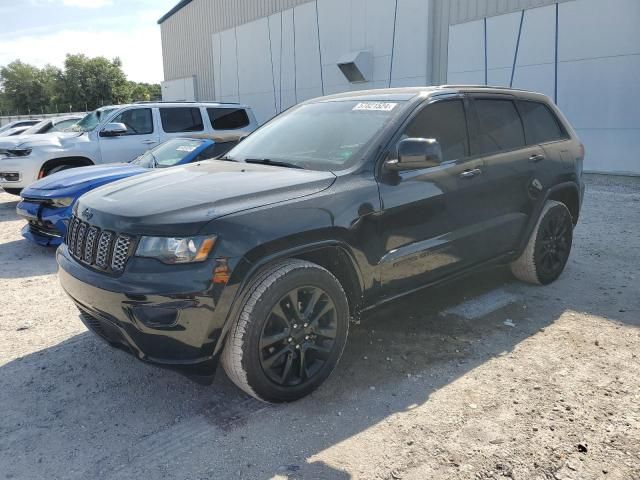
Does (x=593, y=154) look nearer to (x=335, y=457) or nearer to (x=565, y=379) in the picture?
(x=565, y=379)

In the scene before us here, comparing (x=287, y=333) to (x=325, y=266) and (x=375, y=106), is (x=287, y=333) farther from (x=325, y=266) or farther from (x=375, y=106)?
(x=375, y=106)

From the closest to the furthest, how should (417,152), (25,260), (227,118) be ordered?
(417,152) → (25,260) → (227,118)

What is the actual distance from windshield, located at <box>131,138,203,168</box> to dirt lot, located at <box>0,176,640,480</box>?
2868 mm

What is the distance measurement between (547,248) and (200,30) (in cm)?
2468

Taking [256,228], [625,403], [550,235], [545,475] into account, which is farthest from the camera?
[550,235]

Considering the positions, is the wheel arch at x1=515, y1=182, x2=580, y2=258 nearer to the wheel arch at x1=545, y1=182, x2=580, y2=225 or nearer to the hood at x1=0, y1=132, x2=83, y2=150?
the wheel arch at x1=545, y1=182, x2=580, y2=225

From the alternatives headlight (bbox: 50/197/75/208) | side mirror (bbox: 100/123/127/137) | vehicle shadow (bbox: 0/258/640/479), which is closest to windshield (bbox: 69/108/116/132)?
side mirror (bbox: 100/123/127/137)

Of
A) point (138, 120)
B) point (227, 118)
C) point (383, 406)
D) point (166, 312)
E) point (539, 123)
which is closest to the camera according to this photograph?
point (166, 312)

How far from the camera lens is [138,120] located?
979 centimetres

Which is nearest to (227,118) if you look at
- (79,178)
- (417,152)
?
(79,178)

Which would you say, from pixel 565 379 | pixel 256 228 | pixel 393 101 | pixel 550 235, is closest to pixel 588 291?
pixel 550 235

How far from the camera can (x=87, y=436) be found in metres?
2.83

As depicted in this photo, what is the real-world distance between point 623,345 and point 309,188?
2507 millimetres

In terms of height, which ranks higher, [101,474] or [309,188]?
[309,188]
